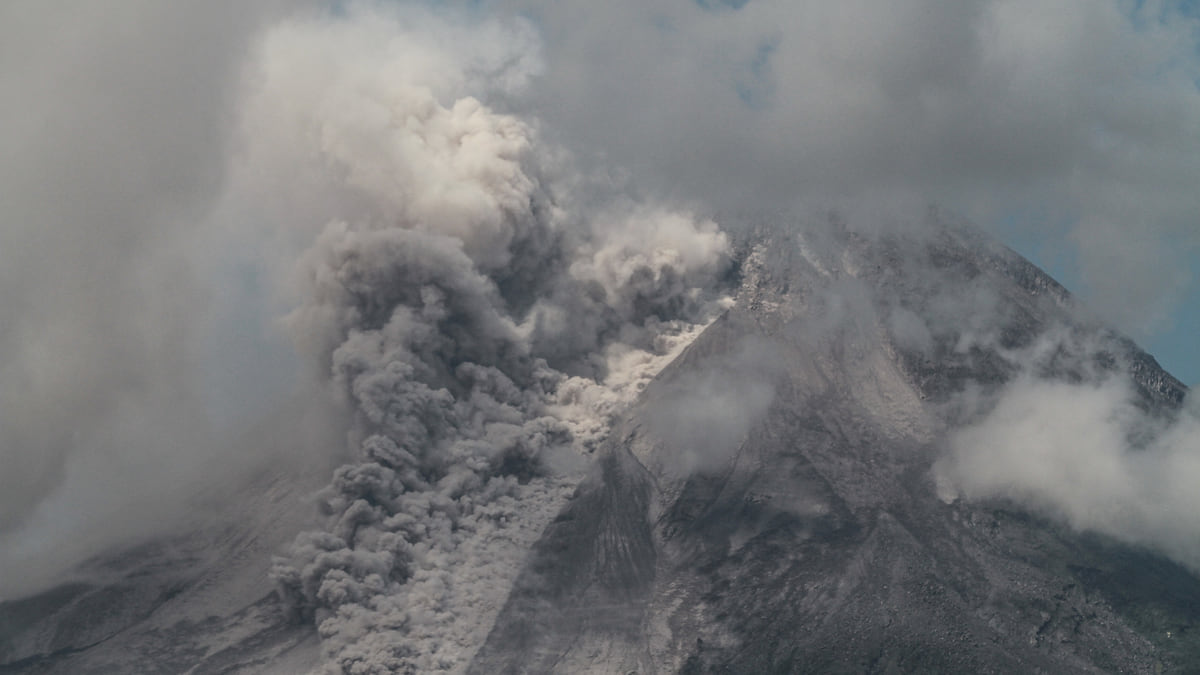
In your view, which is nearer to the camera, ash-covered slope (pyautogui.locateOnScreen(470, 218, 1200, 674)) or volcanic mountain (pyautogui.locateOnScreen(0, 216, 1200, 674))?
volcanic mountain (pyautogui.locateOnScreen(0, 216, 1200, 674))

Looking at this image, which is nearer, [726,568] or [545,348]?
[726,568]

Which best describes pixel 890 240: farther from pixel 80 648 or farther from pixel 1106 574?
pixel 80 648

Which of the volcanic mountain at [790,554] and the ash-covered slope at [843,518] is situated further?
the ash-covered slope at [843,518]

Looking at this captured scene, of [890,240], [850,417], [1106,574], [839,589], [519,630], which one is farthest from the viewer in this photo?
[890,240]

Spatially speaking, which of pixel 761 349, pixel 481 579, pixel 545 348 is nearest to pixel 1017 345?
pixel 761 349
